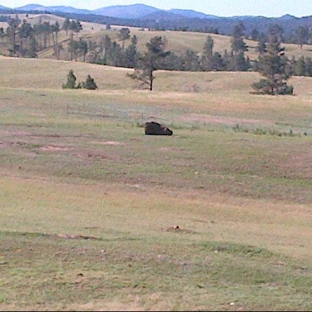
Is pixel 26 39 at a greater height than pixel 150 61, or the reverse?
pixel 150 61

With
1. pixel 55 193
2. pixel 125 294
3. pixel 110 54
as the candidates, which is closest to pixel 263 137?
pixel 55 193

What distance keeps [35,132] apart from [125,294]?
87.1 feet

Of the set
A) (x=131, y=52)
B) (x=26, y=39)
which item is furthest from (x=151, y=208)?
(x=26, y=39)

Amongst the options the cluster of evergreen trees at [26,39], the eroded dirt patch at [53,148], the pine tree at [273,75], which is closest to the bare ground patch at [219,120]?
the eroded dirt patch at [53,148]

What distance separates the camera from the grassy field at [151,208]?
9883 millimetres

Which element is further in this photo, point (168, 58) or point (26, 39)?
point (26, 39)

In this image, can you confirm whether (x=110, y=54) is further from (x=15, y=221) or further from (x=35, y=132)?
(x=15, y=221)

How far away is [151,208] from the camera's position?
69.6 ft

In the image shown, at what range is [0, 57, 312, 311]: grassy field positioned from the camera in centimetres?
988

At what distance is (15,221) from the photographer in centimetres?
1620

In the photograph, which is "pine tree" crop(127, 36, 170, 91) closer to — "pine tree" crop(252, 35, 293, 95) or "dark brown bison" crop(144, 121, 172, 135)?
"pine tree" crop(252, 35, 293, 95)

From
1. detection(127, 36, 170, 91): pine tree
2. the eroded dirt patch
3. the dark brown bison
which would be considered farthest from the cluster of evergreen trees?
the eroded dirt patch

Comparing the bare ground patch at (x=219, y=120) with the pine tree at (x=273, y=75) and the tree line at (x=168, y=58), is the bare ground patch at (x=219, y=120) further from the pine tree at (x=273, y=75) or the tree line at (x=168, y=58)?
the pine tree at (x=273, y=75)

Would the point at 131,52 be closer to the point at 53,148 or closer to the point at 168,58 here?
the point at 168,58
